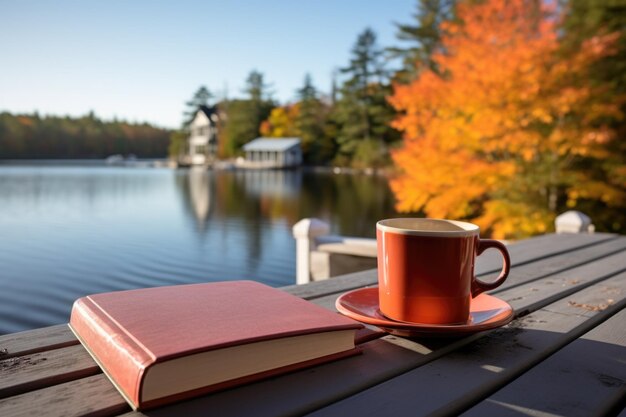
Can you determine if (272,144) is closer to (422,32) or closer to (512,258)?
(422,32)

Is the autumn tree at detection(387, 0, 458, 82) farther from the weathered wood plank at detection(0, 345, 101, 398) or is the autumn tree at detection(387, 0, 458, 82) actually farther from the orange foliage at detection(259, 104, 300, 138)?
the weathered wood plank at detection(0, 345, 101, 398)

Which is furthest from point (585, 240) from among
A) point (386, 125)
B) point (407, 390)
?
point (386, 125)

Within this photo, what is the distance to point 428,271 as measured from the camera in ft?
2.40

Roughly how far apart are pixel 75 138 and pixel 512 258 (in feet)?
217

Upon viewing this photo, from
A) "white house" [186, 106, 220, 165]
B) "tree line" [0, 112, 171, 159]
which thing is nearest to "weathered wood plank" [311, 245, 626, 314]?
"white house" [186, 106, 220, 165]

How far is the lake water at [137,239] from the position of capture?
5.68 metres

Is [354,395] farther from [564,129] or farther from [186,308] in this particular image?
[564,129]

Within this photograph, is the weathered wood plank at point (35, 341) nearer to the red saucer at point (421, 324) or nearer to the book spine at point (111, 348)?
the book spine at point (111, 348)

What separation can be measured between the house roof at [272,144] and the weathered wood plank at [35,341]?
36.4 metres

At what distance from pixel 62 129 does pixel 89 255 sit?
5960cm

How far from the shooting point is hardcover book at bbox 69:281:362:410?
0.53 metres

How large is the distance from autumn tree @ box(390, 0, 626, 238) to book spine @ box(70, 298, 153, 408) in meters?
6.59

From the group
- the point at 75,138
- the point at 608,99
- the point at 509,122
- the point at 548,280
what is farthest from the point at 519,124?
the point at 75,138

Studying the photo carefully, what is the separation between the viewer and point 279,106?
41.6 metres
